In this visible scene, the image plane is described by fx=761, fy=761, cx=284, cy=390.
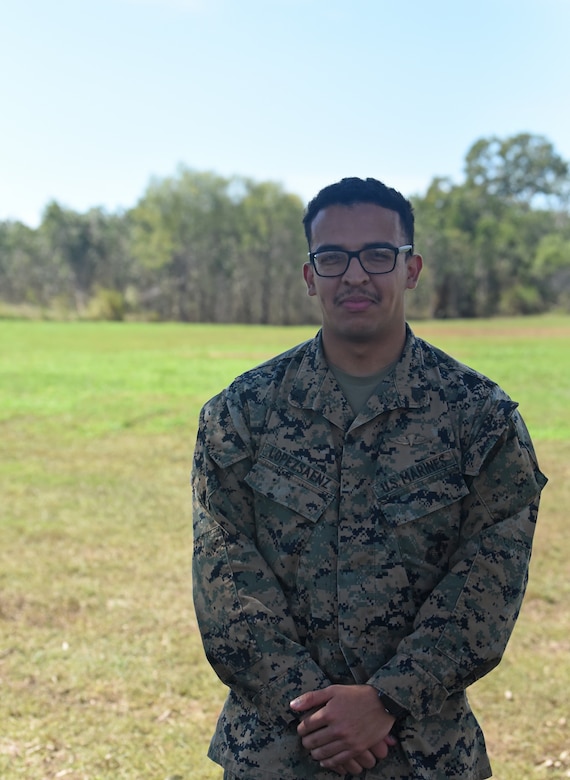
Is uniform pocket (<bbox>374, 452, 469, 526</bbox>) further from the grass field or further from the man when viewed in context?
the grass field

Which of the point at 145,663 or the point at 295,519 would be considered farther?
the point at 145,663

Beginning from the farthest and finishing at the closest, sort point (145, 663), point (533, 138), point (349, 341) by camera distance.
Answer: point (533, 138)
point (145, 663)
point (349, 341)

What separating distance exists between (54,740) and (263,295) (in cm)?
4902

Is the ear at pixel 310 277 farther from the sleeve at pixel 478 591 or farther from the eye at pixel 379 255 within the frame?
the sleeve at pixel 478 591

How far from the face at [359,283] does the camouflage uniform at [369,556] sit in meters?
0.13

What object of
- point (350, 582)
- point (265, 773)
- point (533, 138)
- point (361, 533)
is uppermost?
point (533, 138)

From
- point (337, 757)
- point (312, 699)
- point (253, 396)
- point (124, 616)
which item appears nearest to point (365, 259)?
point (253, 396)

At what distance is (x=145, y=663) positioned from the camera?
14.2 feet

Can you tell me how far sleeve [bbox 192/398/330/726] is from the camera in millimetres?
1793

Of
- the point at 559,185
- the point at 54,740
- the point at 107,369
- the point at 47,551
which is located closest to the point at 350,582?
the point at 54,740

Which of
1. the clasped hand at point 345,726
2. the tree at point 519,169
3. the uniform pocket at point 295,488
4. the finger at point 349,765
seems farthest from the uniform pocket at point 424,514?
the tree at point 519,169

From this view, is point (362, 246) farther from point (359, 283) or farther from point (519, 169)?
point (519, 169)

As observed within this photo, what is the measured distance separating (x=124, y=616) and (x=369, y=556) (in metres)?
3.51

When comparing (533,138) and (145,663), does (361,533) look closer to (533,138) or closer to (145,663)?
(145,663)
